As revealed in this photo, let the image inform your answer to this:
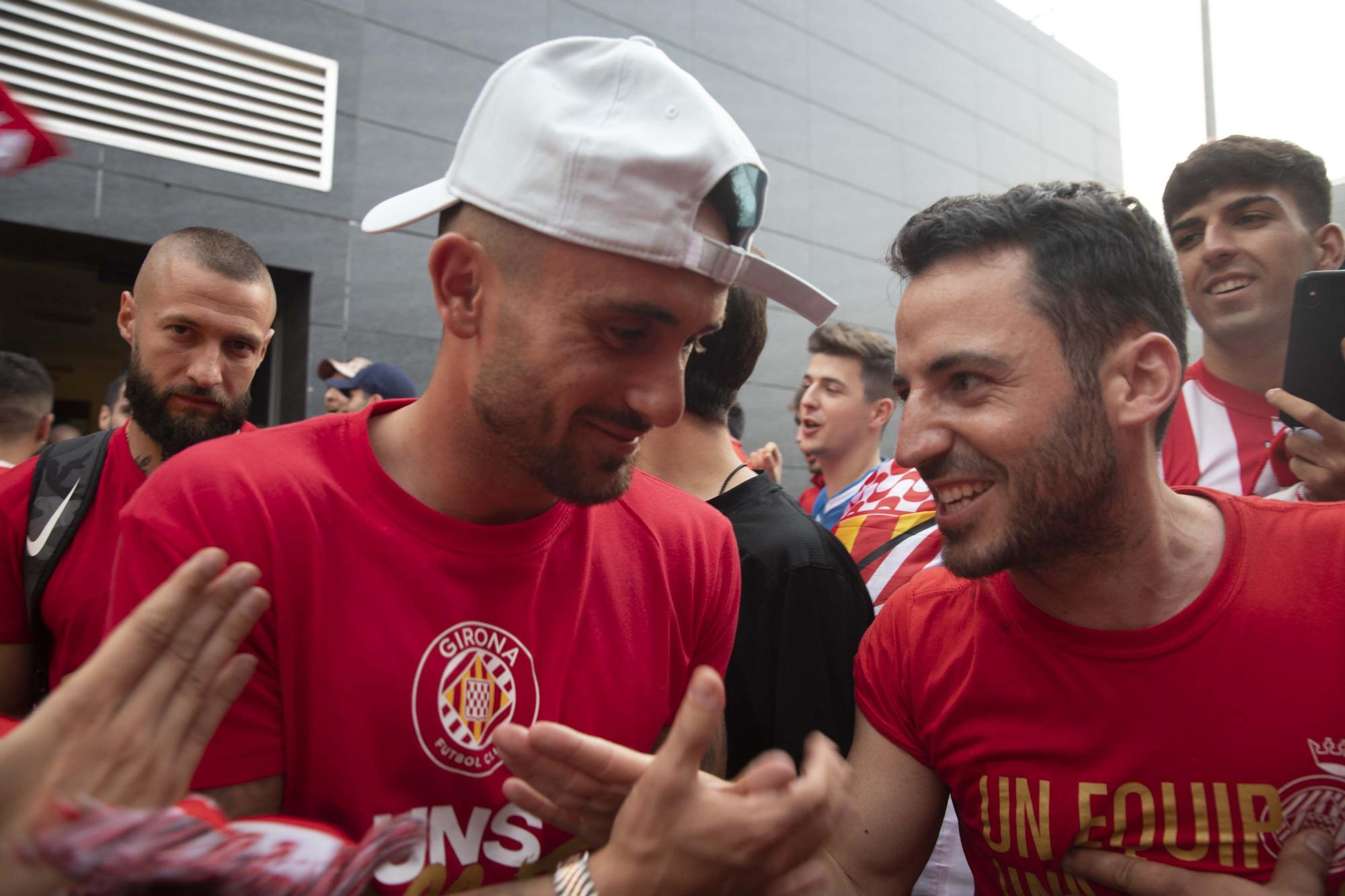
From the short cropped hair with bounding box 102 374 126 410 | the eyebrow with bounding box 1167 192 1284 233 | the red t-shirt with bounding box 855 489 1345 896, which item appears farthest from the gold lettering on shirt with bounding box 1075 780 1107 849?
the short cropped hair with bounding box 102 374 126 410

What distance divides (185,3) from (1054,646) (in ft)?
22.5

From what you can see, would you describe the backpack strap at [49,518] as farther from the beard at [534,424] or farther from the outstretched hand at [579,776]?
the outstretched hand at [579,776]

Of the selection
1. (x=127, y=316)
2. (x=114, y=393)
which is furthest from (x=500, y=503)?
(x=114, y=393)

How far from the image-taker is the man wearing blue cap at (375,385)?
5337 mm

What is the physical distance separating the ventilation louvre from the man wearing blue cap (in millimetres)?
1993

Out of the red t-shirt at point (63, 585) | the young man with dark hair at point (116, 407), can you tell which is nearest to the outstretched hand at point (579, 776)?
the red t-shirt at point (63, 585)

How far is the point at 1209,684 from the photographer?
1704mm

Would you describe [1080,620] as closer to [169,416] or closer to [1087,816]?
[1087,816]

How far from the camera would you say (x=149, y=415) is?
105 inches

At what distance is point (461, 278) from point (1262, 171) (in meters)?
2.46

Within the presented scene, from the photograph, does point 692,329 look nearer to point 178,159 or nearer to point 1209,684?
point 1209,684

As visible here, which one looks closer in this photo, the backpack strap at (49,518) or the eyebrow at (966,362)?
the eyebrow at (966,362)

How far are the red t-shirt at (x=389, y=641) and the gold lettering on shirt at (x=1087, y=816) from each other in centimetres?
83

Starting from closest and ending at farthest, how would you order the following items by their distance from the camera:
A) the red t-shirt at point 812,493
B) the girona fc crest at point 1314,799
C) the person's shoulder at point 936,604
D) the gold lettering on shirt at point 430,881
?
the gold lettering on shirt at point 430,881 < the girona fc crest at point 1314,799 < the person's shoulder at point 936,604 < the red t-shirt at point 812,493
